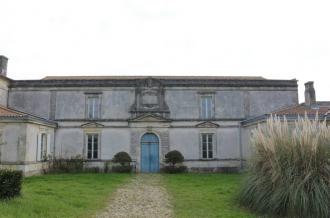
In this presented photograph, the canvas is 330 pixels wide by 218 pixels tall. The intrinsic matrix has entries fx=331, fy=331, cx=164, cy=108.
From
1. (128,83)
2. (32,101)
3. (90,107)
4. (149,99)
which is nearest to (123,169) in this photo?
(90,107)

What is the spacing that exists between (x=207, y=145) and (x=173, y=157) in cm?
246

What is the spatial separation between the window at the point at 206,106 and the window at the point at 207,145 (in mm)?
1171

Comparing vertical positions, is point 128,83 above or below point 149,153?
A: above

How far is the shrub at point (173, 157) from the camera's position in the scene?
1911 centimetres

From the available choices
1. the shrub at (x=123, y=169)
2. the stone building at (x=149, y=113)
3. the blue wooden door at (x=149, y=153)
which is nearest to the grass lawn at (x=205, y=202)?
the shrub at (x=123, y=169)

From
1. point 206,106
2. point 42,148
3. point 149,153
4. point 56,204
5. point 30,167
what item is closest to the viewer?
point 56,204

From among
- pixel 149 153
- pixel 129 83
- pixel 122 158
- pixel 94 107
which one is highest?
pixel 129 83

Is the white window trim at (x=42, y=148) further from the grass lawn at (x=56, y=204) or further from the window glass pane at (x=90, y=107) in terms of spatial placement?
the grass lawn at (x=56, y=204)

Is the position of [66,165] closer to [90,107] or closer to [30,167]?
[30,167]

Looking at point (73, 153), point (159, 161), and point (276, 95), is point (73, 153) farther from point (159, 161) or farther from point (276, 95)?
point (276, 95)

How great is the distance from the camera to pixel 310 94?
19.2 meters

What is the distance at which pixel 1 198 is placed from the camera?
26.3 feet

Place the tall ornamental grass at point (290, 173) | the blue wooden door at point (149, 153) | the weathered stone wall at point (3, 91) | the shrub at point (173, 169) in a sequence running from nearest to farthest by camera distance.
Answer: the tall ornamental grass at point (290, 173) → the shrub at point (173, 169) → the weathered stone wall at point (3, 91) → the blue wooden door at point (149, 153)

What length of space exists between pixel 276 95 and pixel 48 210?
16867mm
